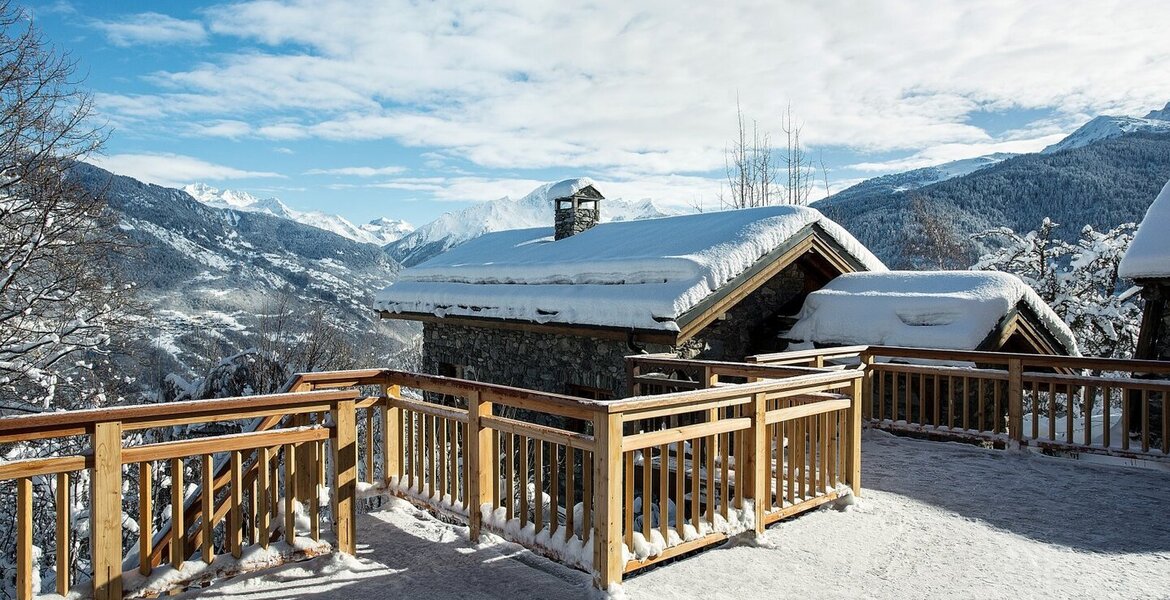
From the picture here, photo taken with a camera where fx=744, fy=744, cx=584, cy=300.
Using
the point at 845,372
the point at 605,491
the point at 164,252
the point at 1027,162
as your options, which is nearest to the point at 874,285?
the point at 845,372

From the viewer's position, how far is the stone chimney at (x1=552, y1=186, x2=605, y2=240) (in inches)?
612

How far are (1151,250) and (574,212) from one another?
9.70 metres

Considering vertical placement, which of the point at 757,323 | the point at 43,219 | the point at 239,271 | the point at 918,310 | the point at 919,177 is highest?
the point at 919,177

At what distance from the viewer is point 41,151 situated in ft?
39.9

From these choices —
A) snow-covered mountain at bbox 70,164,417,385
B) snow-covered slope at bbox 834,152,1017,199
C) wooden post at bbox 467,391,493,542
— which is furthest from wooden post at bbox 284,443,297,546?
snow-covered slope at bbox 834,152,1017,199

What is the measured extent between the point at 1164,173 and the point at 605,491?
59524mm

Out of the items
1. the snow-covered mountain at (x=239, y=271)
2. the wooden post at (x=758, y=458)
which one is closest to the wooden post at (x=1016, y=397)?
the wooden post at (x=758, y=458)

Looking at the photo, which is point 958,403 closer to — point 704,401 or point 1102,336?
point 704,401

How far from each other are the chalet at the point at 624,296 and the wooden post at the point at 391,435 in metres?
4.09

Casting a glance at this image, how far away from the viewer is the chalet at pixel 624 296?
969 centimetres

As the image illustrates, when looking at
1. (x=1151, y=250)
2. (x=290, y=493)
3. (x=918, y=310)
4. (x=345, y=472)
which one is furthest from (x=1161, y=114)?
(x=290, y=493)

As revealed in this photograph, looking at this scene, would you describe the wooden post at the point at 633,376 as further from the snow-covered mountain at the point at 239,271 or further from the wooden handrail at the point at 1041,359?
the snow-covered mountain at the point at 239,271

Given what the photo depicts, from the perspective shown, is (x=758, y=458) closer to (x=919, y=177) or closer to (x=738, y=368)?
(x=738, y=368)

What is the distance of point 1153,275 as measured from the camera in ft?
31.8
